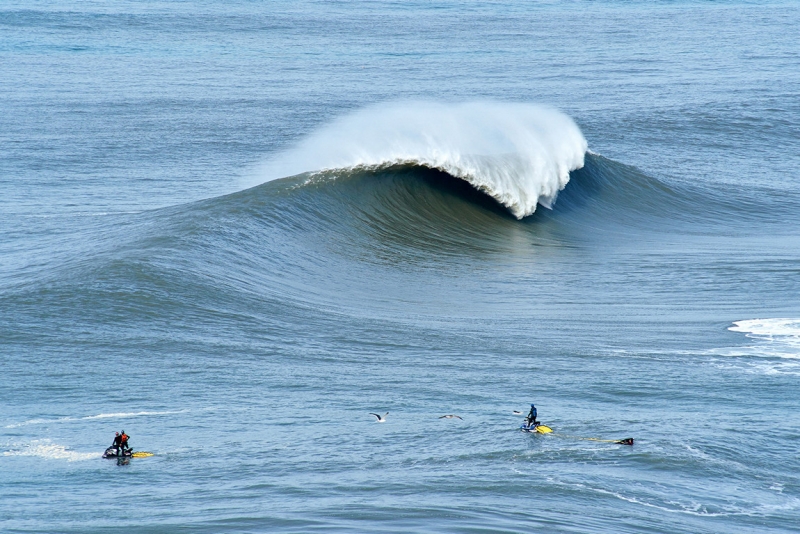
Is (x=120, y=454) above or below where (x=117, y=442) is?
below

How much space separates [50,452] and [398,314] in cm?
848

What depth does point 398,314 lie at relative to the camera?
1958 cm

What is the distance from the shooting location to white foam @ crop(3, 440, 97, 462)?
40.0ft

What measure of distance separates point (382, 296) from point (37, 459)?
9895mm

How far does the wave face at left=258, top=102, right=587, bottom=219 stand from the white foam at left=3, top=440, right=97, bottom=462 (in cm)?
1684

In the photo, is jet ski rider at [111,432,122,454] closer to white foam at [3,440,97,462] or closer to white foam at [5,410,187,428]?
white foam at [3,440,97,462]

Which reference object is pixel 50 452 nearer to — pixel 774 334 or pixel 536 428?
pixel 536 428

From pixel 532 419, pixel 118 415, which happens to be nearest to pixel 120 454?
pixel 118 415

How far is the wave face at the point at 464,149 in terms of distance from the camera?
1160 inches

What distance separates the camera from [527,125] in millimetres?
33750

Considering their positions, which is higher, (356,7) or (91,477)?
(356,7)

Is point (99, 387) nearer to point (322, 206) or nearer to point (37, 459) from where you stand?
point (37, 459)

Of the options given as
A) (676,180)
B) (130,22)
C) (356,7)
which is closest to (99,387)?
(676,180)

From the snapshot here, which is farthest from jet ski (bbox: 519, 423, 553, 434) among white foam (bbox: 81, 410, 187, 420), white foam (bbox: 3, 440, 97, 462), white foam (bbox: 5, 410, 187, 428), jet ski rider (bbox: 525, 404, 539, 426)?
white foam (bbox: 3, 440, 97, 462)
